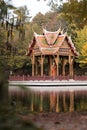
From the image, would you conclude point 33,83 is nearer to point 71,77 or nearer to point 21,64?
point 71,77

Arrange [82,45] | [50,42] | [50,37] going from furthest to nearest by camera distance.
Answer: [82,45] < [50,37] < [50,42]

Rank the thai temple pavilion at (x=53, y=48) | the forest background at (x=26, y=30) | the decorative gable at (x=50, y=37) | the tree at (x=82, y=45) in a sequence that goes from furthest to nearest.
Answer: the tree at (x=82, y=45) < the decorative gable at (x=50, y=37) < the thai temple pavilion at (x=53, y=48) < the forest background at (x=26, y=30)

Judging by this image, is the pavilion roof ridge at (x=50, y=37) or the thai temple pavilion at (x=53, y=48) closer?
the thai temple pavilion at (x=53, y=48)

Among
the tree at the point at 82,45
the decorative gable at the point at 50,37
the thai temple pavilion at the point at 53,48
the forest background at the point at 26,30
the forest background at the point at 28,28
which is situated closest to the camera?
the forest background at the point at 26,30

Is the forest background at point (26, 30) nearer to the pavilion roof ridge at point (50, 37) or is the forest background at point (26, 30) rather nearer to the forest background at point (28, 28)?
the forest background at point (28, 28)

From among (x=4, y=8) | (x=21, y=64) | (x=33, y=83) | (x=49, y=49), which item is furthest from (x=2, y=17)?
(x=21, y=64)

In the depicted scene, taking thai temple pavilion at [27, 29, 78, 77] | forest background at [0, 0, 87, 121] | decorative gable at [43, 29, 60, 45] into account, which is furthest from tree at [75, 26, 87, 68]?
decorative gable at [43, 29, 60, 45]

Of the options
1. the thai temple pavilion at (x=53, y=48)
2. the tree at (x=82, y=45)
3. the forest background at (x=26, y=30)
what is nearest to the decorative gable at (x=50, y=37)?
the thai temple pavilion at (x=53, y=48)

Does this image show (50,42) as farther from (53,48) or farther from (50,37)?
(53,48)

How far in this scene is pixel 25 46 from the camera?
168ft

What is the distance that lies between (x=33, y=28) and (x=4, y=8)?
1909 inches

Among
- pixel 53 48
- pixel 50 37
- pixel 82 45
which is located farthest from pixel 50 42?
pixel 82 45

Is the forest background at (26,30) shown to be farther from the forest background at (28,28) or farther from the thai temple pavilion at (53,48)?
the thai temple pavilion at (53,48)

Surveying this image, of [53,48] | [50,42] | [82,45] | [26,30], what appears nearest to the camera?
[53,48]
